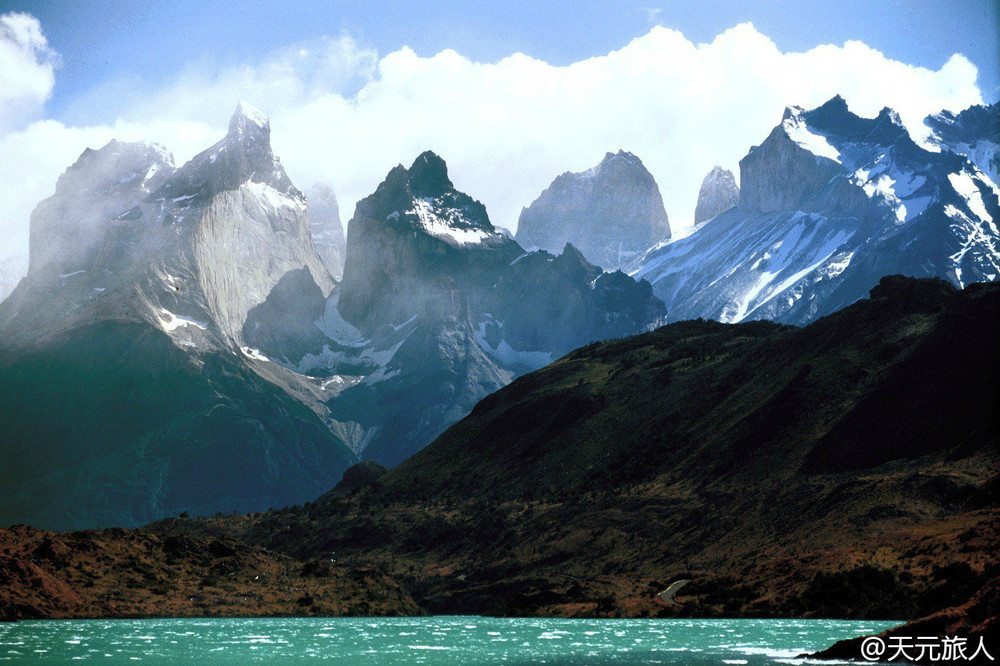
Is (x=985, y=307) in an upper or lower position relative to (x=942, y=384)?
upper

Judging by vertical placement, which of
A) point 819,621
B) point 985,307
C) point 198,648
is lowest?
point 819,621

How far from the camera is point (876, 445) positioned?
14188cm

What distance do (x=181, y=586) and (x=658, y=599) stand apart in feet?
147

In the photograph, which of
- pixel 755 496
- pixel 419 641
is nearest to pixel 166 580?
pixel 419 641

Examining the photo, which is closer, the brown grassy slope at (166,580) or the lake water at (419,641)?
the lake water at (419,641)

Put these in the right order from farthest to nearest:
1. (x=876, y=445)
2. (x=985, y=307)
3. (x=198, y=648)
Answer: (x=985, y=307)
(x=876, y=445)
(x=198, y=648)

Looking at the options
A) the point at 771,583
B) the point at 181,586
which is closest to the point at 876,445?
the point at 771,583

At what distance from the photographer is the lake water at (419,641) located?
59.6 m

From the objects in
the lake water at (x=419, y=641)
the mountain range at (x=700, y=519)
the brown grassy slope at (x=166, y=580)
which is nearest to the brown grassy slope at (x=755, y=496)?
the mountain range at (x=700, y=519)

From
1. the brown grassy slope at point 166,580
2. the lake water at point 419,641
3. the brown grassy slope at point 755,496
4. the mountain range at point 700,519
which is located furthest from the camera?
the brown grassy slope at point 755,496

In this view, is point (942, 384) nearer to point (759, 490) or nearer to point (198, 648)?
point (759, 490)

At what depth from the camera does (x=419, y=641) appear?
2926 inches

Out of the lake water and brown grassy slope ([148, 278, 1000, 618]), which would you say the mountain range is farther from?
the lake water

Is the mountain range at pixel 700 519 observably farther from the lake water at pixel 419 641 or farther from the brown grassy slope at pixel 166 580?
the lake water at pixel 419 641
